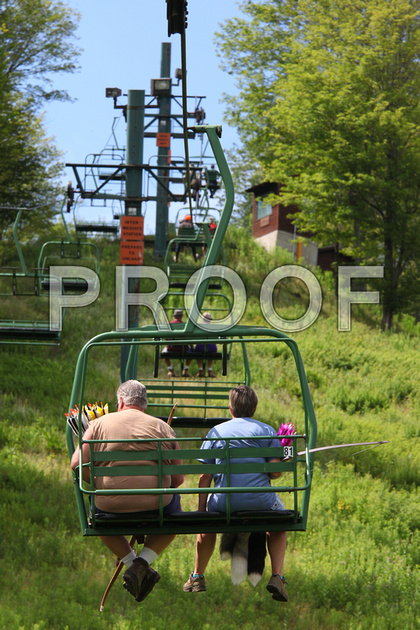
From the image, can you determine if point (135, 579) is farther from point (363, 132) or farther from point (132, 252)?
point (363, 132)

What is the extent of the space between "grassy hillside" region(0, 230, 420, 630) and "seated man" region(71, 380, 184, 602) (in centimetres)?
449

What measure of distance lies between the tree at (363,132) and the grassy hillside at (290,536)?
7.30 meters

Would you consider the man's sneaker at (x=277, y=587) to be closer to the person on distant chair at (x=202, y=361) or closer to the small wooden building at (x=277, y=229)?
the person on distant chair at (x=202, y=361)

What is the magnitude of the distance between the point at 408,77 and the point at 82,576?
1898cm

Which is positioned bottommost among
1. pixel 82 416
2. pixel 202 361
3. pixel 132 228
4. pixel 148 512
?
pixel 202 361

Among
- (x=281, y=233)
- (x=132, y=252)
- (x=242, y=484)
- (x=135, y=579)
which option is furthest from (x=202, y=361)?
(x=281, y=233)

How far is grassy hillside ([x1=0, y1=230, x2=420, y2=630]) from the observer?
8.88 meters

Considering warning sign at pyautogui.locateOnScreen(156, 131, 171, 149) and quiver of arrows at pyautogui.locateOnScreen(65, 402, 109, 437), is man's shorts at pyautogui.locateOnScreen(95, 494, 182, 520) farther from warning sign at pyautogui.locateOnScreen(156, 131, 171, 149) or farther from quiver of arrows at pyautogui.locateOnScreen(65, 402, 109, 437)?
warning sign at pyautogui.locateOnScreen(156, 131, 171, 149)

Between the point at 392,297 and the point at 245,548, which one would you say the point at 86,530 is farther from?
the point at 392,297

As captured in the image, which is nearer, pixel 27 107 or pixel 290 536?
pixel 290 536

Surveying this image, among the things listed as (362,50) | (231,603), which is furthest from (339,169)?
(231,603)

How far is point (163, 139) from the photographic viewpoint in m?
23.0

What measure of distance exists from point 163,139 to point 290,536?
15.4 metres

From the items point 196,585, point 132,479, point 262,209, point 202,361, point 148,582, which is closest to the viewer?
point 132,479
